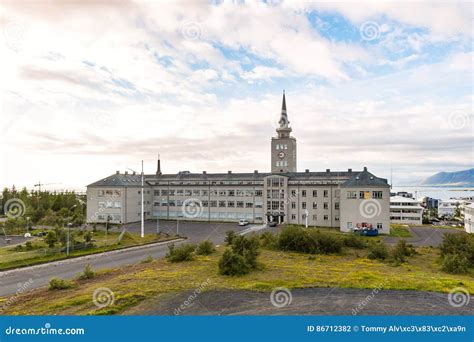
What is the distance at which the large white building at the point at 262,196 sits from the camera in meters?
54.7

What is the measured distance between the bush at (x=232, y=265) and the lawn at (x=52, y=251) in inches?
711

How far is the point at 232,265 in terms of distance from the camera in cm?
2503

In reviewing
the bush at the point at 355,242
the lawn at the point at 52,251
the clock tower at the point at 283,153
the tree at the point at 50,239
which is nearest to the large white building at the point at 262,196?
the clock tower at the point at 283,153

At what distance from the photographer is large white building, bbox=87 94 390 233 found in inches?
2152

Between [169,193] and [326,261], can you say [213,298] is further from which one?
[169,193]

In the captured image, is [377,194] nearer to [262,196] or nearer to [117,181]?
[262,196]

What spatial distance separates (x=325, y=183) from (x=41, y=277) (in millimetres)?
49026

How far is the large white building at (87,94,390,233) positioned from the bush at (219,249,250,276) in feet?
115

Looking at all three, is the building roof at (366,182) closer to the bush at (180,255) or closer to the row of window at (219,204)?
the row of window at (219,204)

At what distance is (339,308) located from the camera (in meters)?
17.2

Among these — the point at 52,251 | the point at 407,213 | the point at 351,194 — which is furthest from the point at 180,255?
the point at 407,213

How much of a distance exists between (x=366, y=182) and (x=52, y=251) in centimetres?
4718

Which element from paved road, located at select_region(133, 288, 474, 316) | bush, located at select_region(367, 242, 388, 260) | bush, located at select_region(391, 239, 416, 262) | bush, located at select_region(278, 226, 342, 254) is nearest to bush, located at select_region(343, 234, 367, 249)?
bush, located at select_region(278, 226, 342, 254)

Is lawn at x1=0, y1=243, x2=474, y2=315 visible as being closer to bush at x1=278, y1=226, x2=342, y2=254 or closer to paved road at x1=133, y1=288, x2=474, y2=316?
paved road at x1=133, y1=288, x2=474, y2=316
